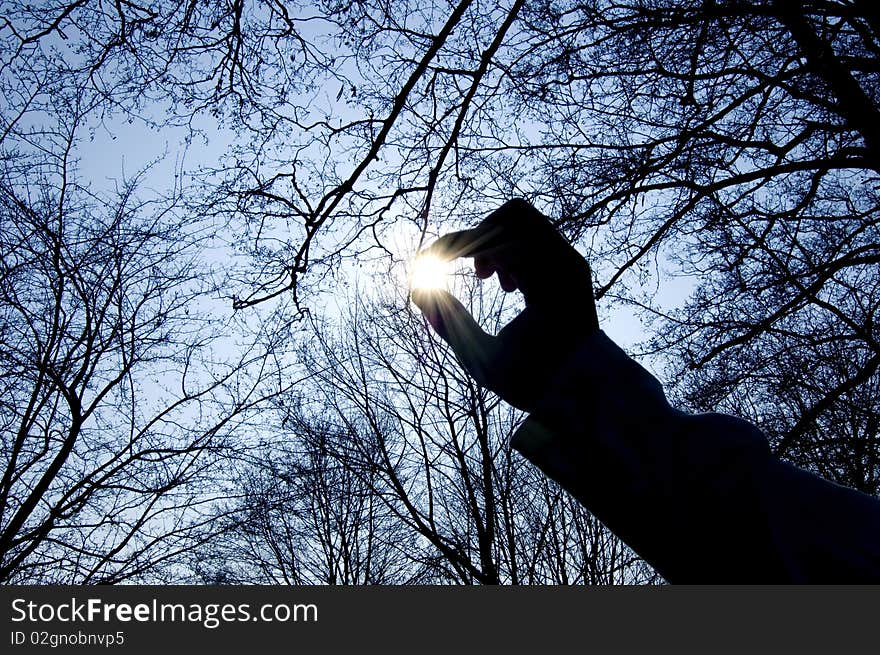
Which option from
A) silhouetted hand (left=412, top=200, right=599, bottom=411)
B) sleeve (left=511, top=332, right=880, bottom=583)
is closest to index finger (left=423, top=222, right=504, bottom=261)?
silhouetted hand (left=412, top=200, right=599, bottom=411)

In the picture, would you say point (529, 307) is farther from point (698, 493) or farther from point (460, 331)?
point (698, 493)

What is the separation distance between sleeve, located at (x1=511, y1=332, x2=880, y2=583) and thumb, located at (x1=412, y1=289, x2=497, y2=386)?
0.20 metres

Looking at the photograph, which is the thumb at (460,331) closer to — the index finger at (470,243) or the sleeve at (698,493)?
the index finger at (470,243)

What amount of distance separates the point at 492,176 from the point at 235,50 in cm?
267

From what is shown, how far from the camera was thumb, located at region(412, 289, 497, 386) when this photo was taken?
1.02 meters

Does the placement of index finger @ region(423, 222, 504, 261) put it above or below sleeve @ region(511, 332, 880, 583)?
above

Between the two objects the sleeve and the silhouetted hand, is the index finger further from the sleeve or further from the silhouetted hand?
the sleeve

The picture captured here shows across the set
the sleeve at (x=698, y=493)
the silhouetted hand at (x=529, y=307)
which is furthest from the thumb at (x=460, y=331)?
the sleeve at (x=698, y=493)

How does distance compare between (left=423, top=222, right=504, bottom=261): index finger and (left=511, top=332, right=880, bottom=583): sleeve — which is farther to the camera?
(left=423, top=222, right=504, bottom=261): index finger

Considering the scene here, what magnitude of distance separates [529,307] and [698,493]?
39cm

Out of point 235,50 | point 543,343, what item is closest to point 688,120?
point 235,50

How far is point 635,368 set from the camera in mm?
856

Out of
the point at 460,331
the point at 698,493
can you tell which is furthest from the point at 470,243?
the point at 698,493

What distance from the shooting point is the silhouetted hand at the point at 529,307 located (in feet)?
3.04
